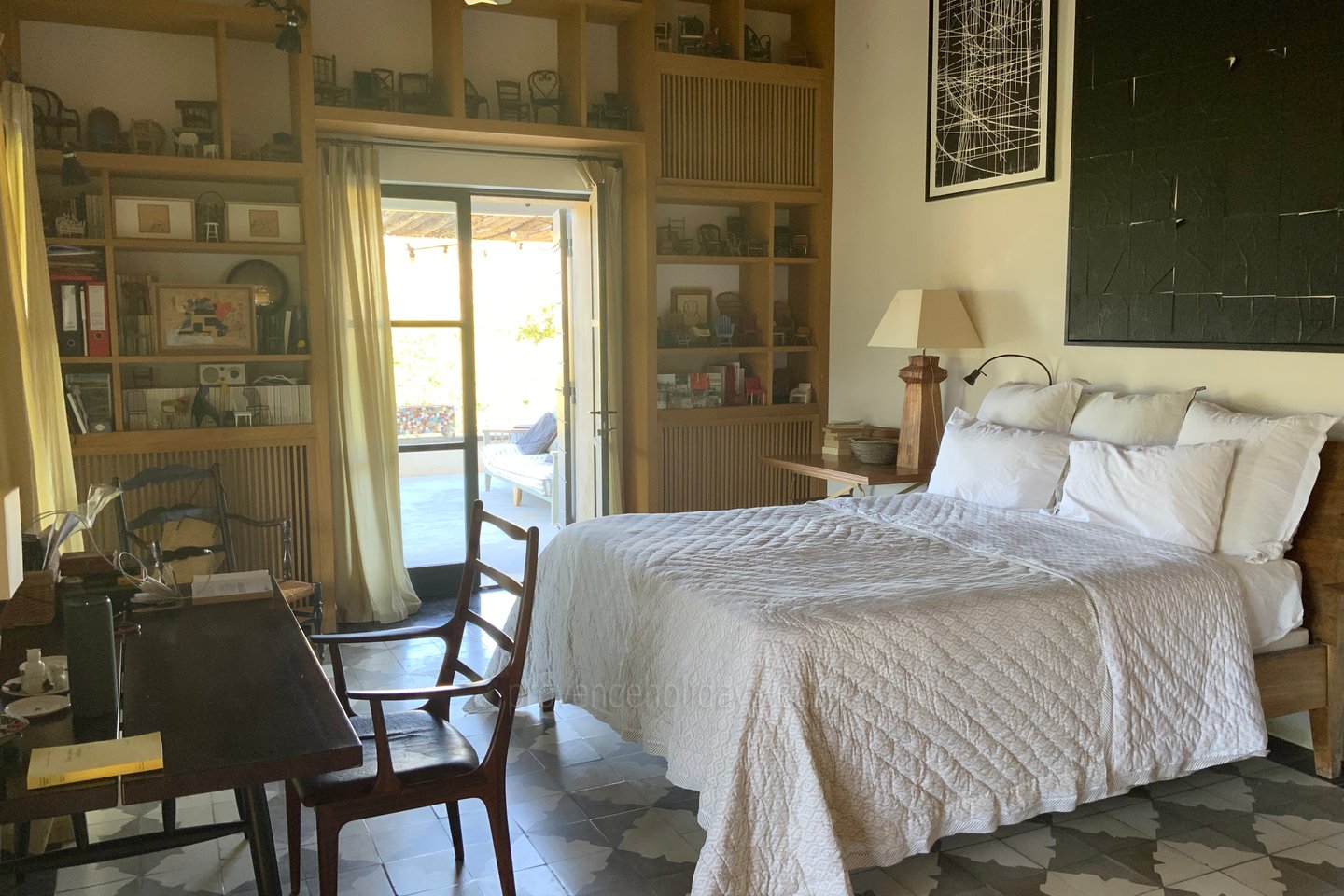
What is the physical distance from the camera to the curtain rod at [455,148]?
5.18 meters

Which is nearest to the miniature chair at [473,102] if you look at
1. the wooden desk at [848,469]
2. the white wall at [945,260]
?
the white wall at [945,260]

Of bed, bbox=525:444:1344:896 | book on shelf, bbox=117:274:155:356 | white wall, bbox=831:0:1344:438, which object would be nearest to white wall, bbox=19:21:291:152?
book on shelf, bbox=117:274:155:356

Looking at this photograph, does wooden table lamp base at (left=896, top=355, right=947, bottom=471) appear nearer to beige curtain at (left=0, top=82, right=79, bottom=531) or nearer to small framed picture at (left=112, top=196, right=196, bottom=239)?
small framed picture at (left=112, top=196, right=196, bottom=239)

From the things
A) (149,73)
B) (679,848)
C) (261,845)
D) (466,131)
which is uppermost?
(149,73)

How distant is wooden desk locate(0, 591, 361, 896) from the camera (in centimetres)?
173

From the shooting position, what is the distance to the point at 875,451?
5180mm

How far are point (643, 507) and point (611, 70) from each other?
7.96ft

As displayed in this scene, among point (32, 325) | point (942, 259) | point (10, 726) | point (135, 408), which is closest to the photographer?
point (10, 726)

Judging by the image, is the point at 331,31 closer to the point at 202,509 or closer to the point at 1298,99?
the point at 202,509

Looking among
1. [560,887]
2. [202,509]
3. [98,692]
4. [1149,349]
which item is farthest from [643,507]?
[98,692]

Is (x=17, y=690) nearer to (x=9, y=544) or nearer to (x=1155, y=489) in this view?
(x=9, y=544)

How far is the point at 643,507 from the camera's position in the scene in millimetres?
5910

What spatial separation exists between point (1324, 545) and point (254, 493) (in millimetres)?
4360

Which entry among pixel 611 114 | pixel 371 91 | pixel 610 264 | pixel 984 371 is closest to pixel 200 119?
pixel 371 91
